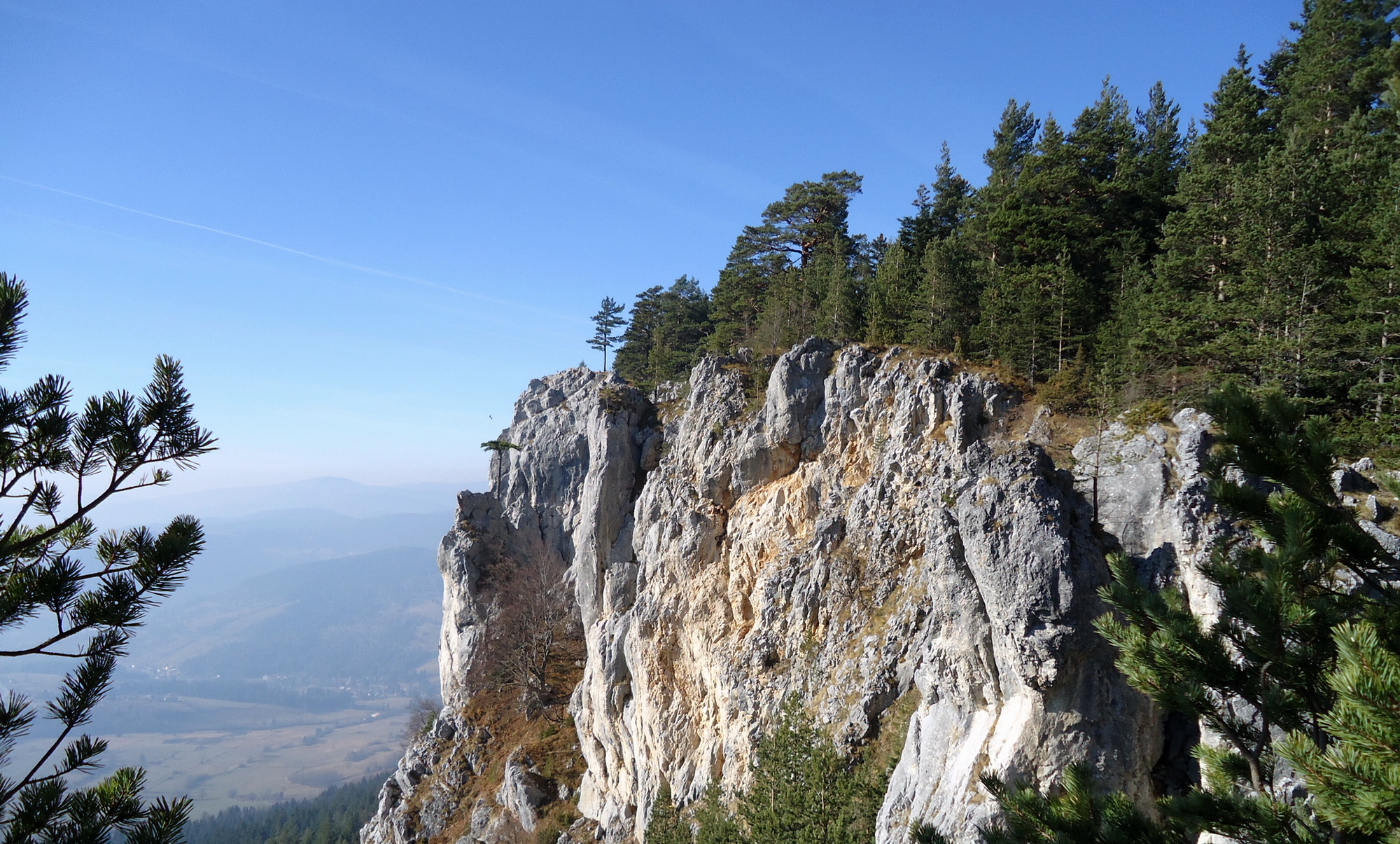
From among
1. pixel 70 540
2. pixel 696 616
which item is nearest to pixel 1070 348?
pixel 696 616

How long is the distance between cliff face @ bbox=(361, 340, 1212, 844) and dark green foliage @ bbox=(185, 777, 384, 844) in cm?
5934

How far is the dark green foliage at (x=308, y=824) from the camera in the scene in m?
86.9

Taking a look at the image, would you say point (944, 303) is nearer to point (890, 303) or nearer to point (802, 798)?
point (890, 303)

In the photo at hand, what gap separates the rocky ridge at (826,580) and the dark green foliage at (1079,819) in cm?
705

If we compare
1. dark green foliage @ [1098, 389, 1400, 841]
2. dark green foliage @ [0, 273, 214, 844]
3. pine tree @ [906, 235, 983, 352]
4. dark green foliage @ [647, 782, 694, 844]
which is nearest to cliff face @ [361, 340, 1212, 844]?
dark green foliage @ [647, 782, 694, 844]

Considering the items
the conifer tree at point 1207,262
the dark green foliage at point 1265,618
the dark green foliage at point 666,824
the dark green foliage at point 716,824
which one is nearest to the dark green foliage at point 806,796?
the dark green foliage at point 716,824

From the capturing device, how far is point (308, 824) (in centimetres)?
10538

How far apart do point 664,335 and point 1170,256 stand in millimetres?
35348

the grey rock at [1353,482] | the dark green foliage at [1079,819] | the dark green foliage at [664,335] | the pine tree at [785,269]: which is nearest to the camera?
the dark green foliage at [1079,819]

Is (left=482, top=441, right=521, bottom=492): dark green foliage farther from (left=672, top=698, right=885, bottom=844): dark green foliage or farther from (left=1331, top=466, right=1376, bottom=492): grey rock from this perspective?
(left=1331, top=466, right=1376, bottom=492): grey rock

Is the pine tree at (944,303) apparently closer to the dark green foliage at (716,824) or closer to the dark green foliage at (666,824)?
the dark green foliage at (716,824)

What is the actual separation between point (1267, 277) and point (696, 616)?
22.6 m

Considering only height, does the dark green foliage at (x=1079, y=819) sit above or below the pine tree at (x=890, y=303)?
below

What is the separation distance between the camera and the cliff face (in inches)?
590
